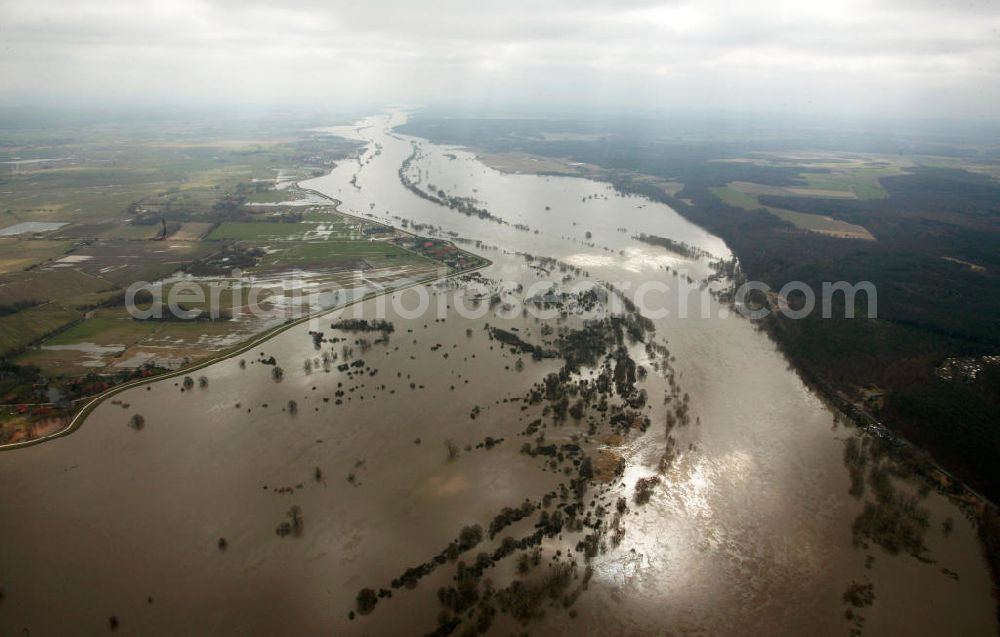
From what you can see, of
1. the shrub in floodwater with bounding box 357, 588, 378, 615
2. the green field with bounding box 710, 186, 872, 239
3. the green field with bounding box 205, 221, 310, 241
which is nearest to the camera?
the shrub in floodwater with bounding box 357, 588, 378, 615

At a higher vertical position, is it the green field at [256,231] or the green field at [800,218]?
the green field at [800,218]

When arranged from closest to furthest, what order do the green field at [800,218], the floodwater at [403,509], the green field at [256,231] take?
1. the floodwater at [403,509]
2. the green field at [256,231]
3. the green field at [800,218]

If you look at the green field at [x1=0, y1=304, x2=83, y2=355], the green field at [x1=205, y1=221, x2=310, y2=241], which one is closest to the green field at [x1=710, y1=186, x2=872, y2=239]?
the green field at [x1=205, y1=221, x2=310, y2=241]

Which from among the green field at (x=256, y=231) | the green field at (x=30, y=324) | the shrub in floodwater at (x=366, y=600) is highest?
the green field at (x=256, y=231)

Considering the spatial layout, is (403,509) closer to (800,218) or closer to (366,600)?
(366,600)

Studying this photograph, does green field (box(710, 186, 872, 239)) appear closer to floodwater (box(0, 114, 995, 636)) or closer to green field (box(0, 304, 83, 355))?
floodwater (box(0, 114, 995, 636))

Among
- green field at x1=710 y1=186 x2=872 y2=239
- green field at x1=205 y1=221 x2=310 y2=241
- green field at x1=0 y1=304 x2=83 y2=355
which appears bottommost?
green field at x1=0 y1=304 x2=83 y2=355

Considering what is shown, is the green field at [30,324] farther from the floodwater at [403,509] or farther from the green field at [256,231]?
the green field at [256,231]

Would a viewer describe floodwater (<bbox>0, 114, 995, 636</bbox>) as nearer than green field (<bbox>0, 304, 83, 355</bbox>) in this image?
Yes

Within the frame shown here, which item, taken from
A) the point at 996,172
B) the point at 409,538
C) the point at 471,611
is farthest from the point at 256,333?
the point at 996,172

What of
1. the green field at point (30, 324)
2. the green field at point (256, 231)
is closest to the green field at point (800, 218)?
the green field at point (256, 231)
